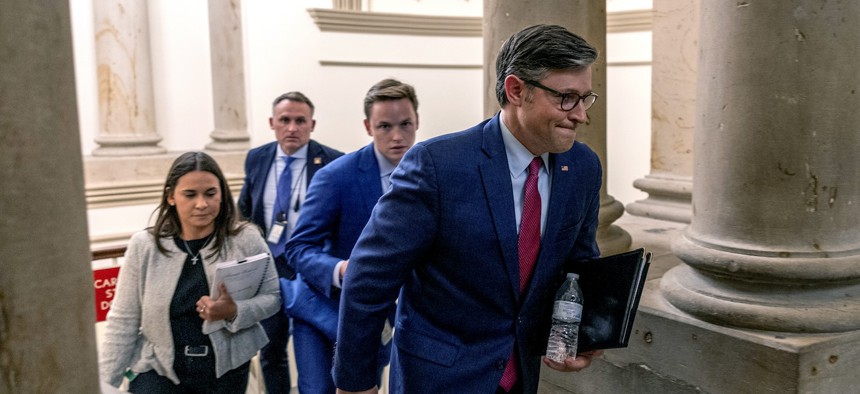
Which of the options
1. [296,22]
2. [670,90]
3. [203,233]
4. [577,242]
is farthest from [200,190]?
[296,22]

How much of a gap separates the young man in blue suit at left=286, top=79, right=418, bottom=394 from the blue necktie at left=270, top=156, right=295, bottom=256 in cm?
91

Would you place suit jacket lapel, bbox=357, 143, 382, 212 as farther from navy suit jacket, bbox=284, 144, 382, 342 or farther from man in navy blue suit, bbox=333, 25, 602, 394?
man in navy blue suit, bbox=333, 25, 602, 394

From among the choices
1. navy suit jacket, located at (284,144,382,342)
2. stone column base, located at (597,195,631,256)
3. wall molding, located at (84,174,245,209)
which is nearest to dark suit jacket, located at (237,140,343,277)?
navy suit jacket, located at (284,144,382,342)

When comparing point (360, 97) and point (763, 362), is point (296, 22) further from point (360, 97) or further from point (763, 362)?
point (763, 362)

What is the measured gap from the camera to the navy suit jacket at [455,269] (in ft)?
6.09

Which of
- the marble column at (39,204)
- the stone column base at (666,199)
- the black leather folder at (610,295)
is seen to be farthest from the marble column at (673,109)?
the marble column at (39,204)

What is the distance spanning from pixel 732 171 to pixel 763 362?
55 cm

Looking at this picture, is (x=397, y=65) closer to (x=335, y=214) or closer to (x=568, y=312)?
(x=335, y=214)

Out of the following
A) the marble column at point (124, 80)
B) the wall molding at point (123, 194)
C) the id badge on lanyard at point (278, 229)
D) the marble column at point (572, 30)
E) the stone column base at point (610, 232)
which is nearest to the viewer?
the marble column at point (572, 30)

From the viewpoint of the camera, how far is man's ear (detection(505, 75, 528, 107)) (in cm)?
183

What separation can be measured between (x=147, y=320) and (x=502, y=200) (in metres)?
1.44

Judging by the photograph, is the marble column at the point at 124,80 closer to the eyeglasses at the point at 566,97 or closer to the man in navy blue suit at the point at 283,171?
the man in navy blue suit at the point at 283,171

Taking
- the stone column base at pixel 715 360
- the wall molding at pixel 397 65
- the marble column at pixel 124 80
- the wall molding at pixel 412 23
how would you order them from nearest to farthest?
the stone column base at pixel 715 360 < the marble column at pixel 124 80 < the wall molding at pixel 412 23 < the wall molding at pixel 397 65

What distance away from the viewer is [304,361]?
290 cm
